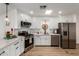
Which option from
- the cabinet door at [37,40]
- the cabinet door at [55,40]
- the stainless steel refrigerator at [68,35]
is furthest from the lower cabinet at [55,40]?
the cabinet door at [37,40]

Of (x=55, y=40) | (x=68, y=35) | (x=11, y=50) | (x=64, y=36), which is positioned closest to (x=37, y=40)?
(x=55, y=40)

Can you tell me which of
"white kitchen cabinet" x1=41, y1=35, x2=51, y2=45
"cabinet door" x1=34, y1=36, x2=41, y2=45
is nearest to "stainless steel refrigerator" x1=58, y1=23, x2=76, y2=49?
"white kitchen cabinet" x1=41, y1=35, x2=51, y2=45

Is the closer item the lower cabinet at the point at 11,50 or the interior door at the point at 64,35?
the lower cabinet at the point at 11,50

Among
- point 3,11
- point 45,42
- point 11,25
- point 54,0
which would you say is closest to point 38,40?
point 45,42

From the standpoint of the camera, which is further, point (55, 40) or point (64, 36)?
point (55, 40)

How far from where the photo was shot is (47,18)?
341 inches

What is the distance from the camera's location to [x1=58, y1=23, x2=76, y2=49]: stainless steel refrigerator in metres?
6.80

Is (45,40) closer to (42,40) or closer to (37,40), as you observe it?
(42,40)

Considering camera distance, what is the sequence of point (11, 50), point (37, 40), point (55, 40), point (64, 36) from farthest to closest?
point (37, 40) < point (55, 40) < point (64, 36) < point (11, 50)

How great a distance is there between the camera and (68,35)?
6.88m

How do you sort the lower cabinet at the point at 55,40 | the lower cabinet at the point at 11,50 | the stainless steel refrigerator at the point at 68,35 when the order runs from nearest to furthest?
the lower cabinet at the point at 11,50
the stainless steel refrigerator at the point at 68,35
the lower cabinet at the point at 55,40

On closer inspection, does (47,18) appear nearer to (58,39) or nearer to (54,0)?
(58,39)

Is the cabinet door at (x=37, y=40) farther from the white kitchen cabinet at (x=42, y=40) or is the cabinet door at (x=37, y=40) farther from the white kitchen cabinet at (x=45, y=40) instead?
the white kitchen cabinet at (x=45, y=40)

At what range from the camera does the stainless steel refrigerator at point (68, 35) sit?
6.80 metres
